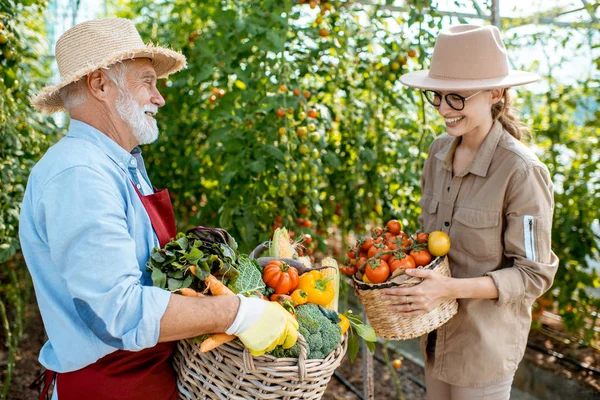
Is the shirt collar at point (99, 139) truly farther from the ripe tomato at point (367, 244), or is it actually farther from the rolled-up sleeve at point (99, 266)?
the ripe tomato at point (367, 244)

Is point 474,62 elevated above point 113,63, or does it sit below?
below

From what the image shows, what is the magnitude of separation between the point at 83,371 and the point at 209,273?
400 millimetres

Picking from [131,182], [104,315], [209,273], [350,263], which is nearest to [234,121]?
[350,263]

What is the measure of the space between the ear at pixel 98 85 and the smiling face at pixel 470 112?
3.56ft

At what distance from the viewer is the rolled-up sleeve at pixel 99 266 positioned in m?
1.14

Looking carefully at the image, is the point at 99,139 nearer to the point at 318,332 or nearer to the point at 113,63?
the point at 113,63

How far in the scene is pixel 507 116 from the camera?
2.00m

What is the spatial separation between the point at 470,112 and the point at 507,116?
22 centimetres

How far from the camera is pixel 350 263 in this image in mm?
1970

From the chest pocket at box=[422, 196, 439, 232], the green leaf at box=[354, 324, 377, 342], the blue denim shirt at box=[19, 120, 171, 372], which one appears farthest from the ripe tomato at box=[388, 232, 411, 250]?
the blue denim shirt at box=[19, 120, 171, 372]

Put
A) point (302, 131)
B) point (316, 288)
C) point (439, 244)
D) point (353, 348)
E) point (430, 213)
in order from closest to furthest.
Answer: point (316, 288), point (353, 348), point (439, 244), point (430, 213), point (302, 131)

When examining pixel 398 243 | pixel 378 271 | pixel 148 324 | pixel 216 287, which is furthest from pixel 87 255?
pixel 398 243

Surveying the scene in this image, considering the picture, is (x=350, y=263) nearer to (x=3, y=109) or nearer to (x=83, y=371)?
(x=83, y=371)

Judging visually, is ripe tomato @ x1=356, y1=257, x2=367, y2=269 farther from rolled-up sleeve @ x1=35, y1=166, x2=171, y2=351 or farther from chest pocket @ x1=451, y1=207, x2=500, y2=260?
rolled-up sleeve @ x1=35, y1=166, x2=171, y2=351
